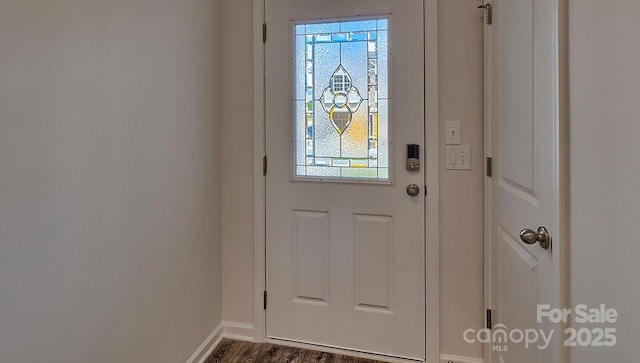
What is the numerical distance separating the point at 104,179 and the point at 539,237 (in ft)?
4.84

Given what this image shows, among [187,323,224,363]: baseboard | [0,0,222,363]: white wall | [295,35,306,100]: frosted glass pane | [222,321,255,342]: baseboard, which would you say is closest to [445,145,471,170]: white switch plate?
[295,35,306,100]: frosted glass pane

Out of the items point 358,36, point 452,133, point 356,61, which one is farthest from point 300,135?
point 452,133

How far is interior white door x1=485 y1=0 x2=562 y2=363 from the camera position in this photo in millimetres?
1081

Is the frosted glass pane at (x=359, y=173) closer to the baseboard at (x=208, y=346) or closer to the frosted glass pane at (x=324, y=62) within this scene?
the frosted glass pane at (x=324, y=62)

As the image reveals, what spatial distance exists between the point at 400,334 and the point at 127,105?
174cm

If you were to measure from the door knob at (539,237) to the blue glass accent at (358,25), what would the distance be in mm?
1313

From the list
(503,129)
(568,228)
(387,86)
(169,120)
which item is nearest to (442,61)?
(387,86)

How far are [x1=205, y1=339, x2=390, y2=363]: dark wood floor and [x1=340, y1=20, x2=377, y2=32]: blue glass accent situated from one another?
1796 mm

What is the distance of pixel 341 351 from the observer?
211 centimetres

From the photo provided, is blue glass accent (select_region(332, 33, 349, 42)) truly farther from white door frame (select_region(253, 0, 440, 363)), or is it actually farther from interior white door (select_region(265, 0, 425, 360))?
white door frame (select_region(253, 0, 440, 363))

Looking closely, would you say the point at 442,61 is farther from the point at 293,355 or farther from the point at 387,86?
the point at 293,355
